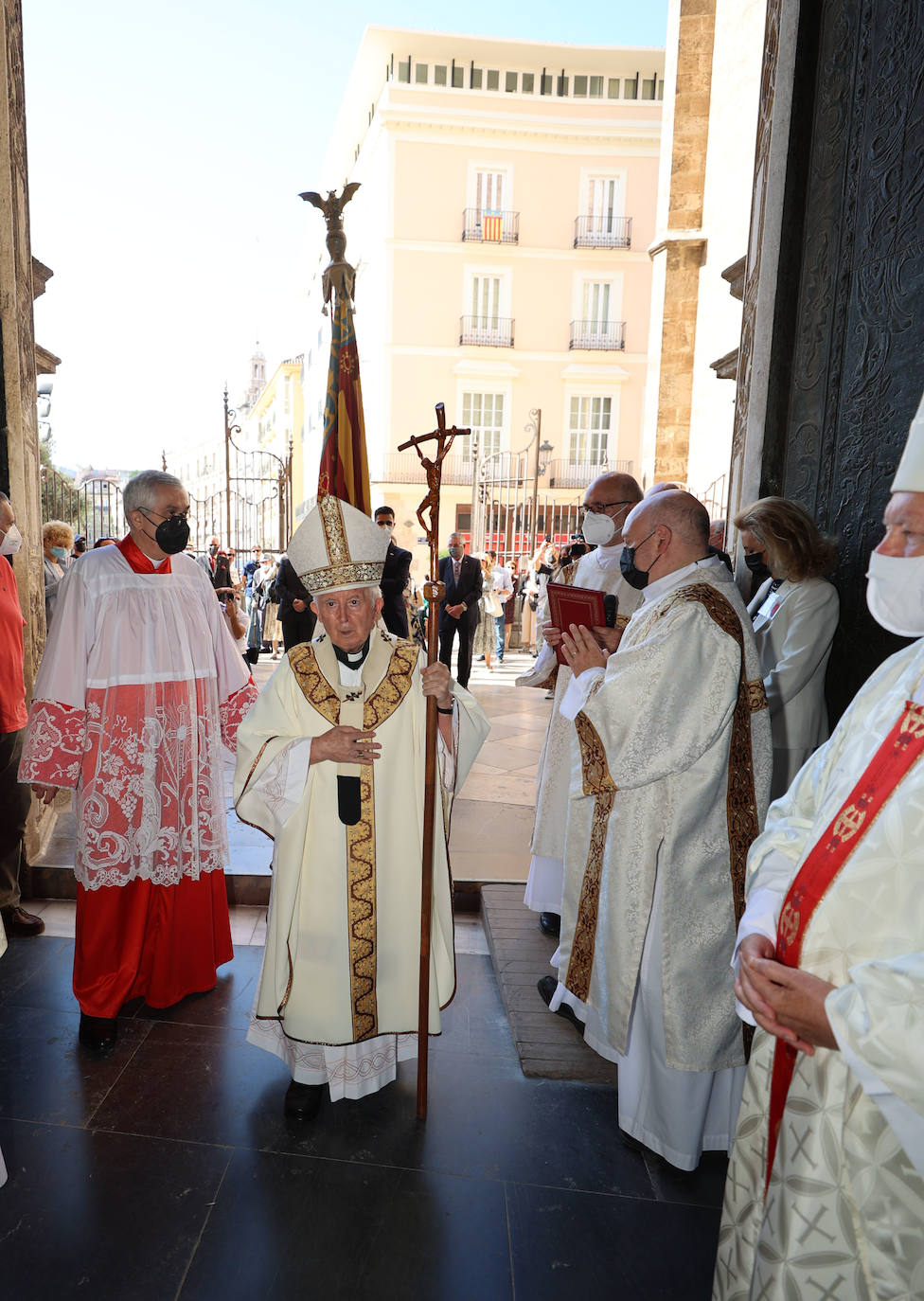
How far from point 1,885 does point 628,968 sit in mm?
2900

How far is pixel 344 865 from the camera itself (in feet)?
8.02

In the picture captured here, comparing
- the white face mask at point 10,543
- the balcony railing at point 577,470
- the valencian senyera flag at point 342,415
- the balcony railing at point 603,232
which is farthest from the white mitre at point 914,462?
the balcony railing at point 603,232

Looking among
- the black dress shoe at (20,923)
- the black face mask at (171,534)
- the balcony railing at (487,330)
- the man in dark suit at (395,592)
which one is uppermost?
the balcony railing at (487,330)

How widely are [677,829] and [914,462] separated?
50.3 inches

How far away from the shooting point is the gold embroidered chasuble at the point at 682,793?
2.23 metres

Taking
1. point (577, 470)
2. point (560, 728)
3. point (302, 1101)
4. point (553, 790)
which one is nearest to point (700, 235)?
point (560, 728)

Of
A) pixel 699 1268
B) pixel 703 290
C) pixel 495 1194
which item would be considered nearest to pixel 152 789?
pixel 495 1194

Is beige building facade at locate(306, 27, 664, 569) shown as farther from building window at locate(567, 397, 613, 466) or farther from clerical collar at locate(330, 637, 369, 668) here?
clerical collar at locate(330, 637, 369, 668)

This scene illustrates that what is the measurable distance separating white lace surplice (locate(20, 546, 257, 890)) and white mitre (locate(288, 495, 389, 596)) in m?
0.90

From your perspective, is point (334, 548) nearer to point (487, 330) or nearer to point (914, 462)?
point (914, 462)

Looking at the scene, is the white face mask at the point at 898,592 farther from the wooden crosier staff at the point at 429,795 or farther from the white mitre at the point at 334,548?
the white mitre at the point at 334,548

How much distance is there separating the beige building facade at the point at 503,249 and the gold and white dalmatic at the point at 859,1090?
21933 millimetres

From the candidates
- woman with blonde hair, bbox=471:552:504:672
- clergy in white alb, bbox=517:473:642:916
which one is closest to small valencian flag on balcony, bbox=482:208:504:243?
woman with blonde hair, bbox=471:552:504:672

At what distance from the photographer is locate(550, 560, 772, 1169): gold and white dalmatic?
2.24 metres
